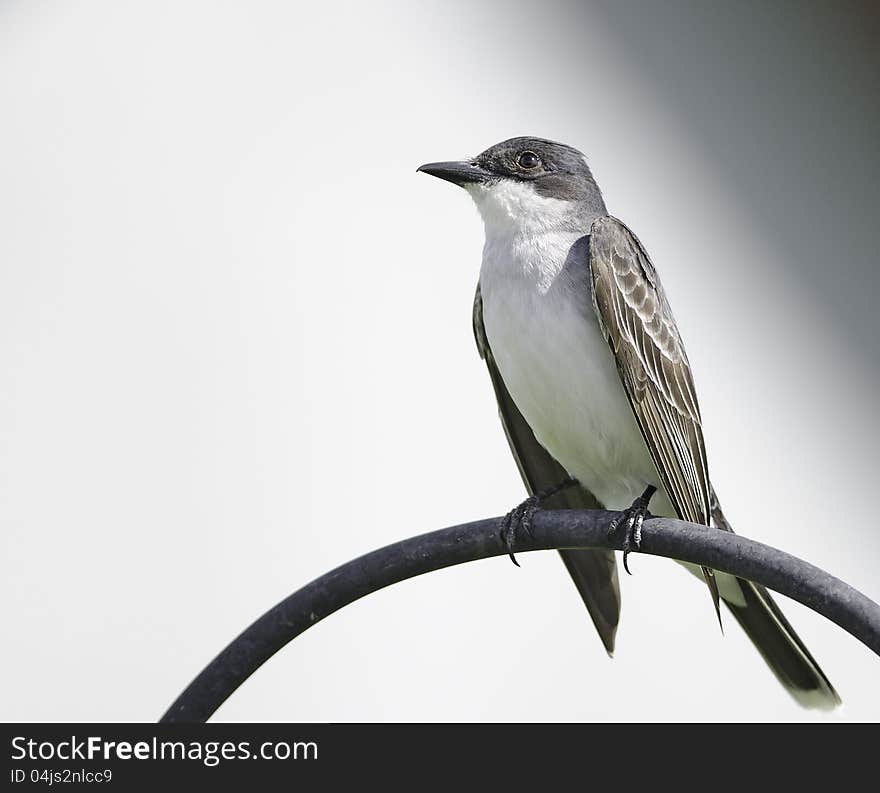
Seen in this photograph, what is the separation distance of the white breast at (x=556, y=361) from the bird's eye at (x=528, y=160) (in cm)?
29

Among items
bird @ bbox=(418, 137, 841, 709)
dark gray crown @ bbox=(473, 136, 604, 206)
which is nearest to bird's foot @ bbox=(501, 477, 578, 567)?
bird @ bbox=(418, 137, 841, 709)

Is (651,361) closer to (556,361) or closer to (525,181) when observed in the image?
(556,361)

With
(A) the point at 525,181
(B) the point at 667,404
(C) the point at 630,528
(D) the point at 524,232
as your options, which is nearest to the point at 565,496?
(B) the point at 667,404

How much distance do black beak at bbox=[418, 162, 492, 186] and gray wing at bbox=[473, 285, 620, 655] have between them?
14.2 inches

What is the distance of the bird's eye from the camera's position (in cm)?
382

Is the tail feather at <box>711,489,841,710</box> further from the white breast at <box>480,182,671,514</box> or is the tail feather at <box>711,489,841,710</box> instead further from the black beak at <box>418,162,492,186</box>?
the black beak at <box>418,162,492,186</box>

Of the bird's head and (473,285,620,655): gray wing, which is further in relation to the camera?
the bird's head

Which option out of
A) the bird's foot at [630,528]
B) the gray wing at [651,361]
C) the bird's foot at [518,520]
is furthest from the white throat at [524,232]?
the bird's foot at [630,528]

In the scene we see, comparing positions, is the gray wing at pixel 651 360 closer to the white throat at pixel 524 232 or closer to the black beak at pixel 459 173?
the white throat at pixel 524 232

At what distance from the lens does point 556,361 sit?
333cm

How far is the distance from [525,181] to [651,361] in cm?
79

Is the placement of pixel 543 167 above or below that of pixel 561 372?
above

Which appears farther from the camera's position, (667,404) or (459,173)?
(459,173)

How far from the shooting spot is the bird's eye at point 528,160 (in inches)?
151
